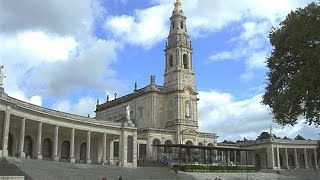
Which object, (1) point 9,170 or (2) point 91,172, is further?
(2) point 91,172

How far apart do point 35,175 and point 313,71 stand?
24.6 m

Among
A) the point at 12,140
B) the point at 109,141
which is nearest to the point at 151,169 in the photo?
the point at 109,141

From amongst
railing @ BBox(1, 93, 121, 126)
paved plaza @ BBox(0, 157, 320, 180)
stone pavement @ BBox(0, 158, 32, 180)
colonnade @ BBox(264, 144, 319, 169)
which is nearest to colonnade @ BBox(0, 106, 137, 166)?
railing @ BBox(1, 93, 121, 126)

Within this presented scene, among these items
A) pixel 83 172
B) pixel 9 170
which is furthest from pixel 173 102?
pixel 9 170

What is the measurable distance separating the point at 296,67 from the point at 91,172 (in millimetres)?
25744

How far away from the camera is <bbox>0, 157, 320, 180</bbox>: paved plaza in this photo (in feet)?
127

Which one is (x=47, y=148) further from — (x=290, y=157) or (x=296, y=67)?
(x=290, y=157)

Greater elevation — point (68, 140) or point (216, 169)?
point (68, 140)

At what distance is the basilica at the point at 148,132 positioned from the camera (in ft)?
→ 169

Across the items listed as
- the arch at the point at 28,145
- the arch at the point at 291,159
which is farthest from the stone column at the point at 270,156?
the arch at the point at 28,145

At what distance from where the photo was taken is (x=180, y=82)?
251ft

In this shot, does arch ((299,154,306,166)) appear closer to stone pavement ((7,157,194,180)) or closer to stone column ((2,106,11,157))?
stone pavement ((7,157,194,180))

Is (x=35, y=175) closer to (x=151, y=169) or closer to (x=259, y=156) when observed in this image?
(x=151, y=169)

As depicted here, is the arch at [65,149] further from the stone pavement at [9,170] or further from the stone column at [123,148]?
the stone pavement at [9,170]
